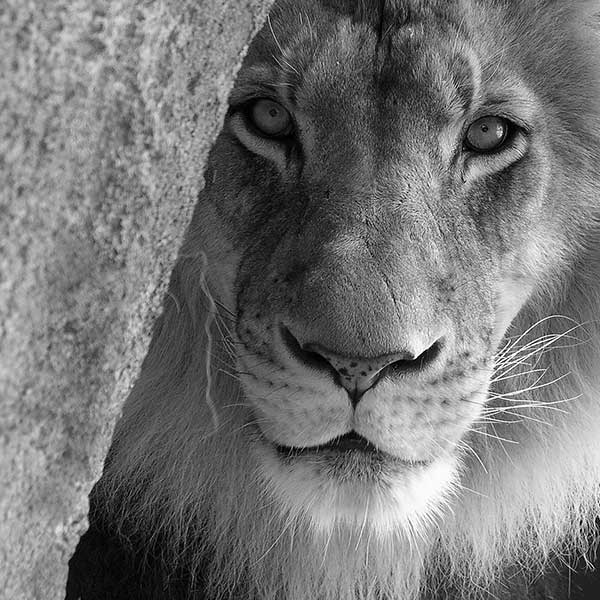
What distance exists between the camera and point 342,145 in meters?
2.11

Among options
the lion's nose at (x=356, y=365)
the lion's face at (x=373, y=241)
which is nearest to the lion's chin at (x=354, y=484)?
the lion's face at (x=373, y=241)

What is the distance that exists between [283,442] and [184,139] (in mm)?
821

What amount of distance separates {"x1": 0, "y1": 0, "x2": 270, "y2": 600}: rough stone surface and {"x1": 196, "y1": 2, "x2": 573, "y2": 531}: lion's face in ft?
1.74

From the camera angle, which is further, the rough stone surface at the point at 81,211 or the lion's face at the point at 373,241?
the lion's face at the point at 373,241

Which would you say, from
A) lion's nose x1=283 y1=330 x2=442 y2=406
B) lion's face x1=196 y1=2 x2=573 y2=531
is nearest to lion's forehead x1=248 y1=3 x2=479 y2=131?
lion's face x1=196 y1=2 x2=573 y2=531

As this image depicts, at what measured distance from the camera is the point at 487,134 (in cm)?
224

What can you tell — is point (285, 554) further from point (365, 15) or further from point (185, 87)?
point (185, 87)

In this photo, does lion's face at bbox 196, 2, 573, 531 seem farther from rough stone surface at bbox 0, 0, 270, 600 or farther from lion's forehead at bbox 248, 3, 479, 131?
rough stone surface at bbox 0, 0, 270, 600

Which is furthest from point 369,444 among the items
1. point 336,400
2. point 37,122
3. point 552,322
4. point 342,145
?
point 37,122

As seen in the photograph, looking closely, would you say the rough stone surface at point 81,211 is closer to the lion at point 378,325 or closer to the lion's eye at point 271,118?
the lion at point 378,325

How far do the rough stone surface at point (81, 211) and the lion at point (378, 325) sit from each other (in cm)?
55

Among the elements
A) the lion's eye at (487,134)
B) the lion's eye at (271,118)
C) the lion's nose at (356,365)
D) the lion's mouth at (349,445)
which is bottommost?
the lion's mouth at (349,445)

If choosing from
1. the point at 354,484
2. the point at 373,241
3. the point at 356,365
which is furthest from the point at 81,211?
the point at 354,484

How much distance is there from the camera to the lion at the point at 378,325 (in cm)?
193
